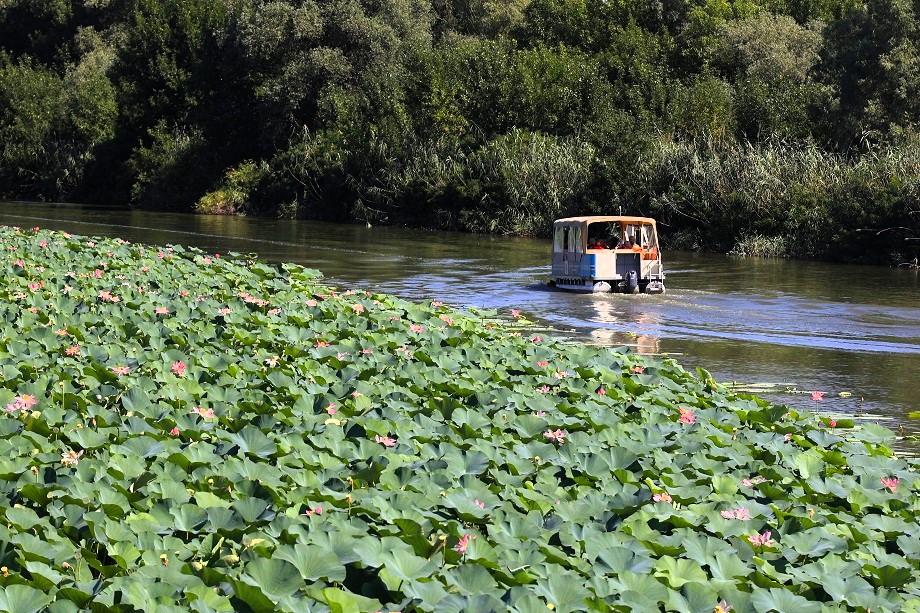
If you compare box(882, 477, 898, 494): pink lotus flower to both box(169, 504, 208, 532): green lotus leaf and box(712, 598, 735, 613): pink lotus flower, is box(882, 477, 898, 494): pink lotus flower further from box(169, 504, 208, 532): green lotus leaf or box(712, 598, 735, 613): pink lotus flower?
box(169, 504, 208, 532): green lotus leaf

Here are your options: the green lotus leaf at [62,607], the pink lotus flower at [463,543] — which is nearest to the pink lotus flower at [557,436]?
the pink lotus flower at [463,543]

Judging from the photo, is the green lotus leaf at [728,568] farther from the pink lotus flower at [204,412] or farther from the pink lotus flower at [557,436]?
the pink lotus flower at [204,412]

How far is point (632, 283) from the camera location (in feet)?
92.0

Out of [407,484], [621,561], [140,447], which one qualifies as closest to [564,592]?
[621,561]

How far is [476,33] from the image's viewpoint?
8550 centimetres

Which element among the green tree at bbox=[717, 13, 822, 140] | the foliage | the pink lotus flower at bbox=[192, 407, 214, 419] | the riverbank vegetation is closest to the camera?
the pink lotus flower at bbox=[192, 407, 214, 419]

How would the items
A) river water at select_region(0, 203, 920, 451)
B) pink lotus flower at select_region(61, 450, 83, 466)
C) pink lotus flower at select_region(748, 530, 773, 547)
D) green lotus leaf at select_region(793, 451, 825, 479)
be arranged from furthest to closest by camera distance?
river water at select_region(0, 203, 920, 451) → green lotus leaf at select_region(793, 451, 825, 479) → pink lotus flower at select_region(61, 450, 83, 466) → pink lotus flower at select_region(748, 530, 773, 547)

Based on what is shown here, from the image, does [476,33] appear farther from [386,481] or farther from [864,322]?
[386,481]

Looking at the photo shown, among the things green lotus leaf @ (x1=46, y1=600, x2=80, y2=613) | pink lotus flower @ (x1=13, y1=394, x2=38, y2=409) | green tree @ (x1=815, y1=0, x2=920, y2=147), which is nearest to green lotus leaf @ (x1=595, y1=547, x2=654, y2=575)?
green lotus leaf @ (x1=46, y1=600, x2=80, y2=613)

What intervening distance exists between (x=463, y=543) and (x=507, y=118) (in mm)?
55276

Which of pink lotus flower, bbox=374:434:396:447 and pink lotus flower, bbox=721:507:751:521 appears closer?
pink lotus flower, bbox=721:507:751:521

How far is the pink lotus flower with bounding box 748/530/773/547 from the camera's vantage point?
6121mm

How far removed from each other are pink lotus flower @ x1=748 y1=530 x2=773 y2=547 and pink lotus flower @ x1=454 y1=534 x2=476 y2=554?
59.2 inches

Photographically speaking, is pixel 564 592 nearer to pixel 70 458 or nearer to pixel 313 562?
pixel 313 562
